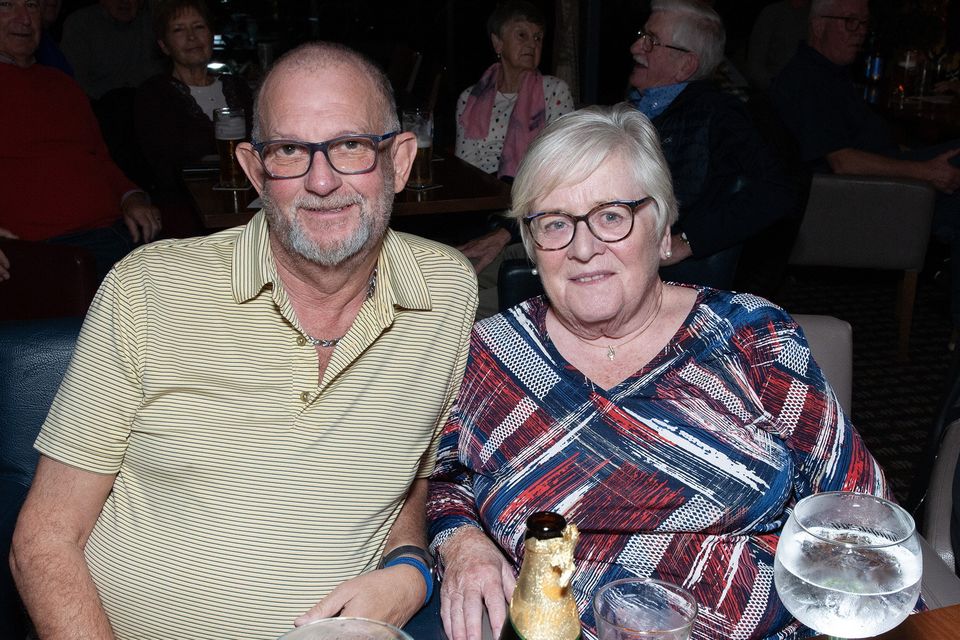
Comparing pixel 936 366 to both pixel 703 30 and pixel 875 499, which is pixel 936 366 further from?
pixel 875 499

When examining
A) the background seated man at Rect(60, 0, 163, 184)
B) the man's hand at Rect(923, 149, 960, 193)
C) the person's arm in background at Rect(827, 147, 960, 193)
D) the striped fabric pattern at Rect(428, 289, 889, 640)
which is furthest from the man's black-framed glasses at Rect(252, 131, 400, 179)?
the background seated man at Rect(60, 0, 163, 184)

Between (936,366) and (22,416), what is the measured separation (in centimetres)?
403

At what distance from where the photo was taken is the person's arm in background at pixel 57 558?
146 centimetres

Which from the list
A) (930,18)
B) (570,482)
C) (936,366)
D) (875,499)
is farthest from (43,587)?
(930,18)

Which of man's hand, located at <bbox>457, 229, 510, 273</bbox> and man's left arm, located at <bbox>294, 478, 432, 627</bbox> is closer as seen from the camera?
man's left arm, located at <bbox>294, 478, 432, 627</bbox>

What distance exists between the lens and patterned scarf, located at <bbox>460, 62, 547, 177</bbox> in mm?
4449

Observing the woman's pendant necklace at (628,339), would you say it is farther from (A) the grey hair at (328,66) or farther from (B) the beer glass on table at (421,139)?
(B) the beer glass on table at (421,139)

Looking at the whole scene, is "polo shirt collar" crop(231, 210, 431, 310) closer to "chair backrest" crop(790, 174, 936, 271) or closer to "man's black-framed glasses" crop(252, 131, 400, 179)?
"man's black-framed glasses" crop(252, 131, 400, 179)

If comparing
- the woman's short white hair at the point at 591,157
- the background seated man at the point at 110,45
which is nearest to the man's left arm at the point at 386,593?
the woman's short white hair at the point at 591,157

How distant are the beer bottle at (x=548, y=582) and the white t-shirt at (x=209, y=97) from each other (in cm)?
384

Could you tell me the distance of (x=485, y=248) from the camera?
3.44 m

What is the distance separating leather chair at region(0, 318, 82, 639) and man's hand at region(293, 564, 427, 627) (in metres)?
0.77

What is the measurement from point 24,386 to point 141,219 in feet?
7.00

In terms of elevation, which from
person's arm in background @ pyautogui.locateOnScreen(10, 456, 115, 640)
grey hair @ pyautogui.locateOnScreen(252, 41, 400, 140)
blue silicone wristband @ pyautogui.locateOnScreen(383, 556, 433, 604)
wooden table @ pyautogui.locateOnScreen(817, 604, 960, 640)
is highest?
grey hair @ pyautogui.locateOnScreen(252, 41, 400, 140)
